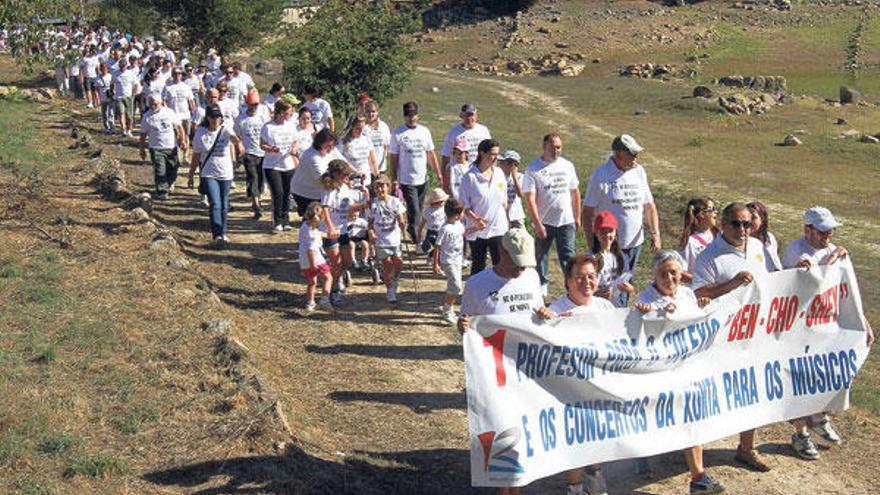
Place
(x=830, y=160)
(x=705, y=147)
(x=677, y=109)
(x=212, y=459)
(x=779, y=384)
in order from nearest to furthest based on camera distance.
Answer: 1. (x=212, y=459)
2. (x=779, y=384)
3. (x=830, y=160)
4. (x=705, y=147)
5. (x=677, y=109)

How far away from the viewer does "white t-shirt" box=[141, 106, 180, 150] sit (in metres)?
16.4

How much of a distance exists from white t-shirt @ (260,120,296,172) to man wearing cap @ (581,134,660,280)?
557 centimetres

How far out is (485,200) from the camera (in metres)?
11.3

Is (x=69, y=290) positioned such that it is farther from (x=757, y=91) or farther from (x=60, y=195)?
(x=757, y=91)

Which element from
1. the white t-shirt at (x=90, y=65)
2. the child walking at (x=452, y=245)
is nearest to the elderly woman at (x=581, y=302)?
the child walking at (x=452, y=245)

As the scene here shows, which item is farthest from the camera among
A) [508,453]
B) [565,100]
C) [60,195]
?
[565,100]

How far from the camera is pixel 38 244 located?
12875 millimetres

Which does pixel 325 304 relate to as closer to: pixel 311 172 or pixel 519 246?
pixel 311 172

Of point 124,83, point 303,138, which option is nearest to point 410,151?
point 303,138

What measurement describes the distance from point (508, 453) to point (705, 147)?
2544 cm

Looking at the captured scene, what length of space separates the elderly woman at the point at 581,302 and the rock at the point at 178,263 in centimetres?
622

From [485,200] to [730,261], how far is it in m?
3.82

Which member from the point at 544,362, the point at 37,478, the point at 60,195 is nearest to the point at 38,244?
the point at 60,195

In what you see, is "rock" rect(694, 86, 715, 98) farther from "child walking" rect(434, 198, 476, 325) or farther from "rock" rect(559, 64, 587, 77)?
"child walking" rect(434, 198, 476, 325)
